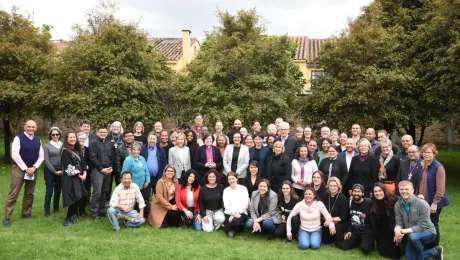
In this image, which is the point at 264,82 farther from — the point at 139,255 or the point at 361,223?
the point at 139,255

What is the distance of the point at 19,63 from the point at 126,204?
11340 mm

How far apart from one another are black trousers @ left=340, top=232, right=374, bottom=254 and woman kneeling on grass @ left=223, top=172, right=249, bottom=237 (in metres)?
1.85

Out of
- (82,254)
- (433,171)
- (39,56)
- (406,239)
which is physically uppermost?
(39,56)

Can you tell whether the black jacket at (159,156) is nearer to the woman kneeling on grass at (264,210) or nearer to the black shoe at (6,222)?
the woman kneeling on grass at (264,210)

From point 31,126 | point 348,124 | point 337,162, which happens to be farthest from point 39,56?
point 337,162

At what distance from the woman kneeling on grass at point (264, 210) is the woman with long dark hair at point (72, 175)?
331 cm

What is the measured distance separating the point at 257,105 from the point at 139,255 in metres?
9.65

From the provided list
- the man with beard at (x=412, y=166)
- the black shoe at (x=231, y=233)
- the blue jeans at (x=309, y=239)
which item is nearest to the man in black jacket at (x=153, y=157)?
the black shoe at (x=231, y=233)

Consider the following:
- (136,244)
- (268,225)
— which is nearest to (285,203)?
(268,225)

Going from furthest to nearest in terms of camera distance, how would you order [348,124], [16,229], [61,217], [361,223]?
[348,124]
[61,217]
[16,229]
[361,223]

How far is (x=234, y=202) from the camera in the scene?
7711 millimetres

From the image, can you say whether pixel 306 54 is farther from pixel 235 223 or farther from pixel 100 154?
pixel 235 223

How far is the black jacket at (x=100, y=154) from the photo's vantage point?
8164 millimetres

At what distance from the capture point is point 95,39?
15.9 meters
